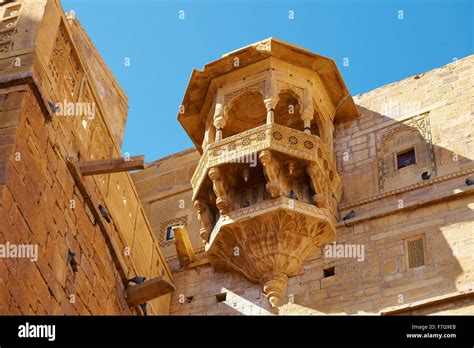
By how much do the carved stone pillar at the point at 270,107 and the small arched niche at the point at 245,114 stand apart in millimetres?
616

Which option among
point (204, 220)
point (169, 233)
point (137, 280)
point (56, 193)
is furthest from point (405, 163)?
point (56, 193)

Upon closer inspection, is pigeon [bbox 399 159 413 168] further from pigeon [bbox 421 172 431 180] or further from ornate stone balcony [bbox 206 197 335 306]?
ornate stone balcony [bbox 206 197 335 306]

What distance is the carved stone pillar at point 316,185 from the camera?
39.9 ft

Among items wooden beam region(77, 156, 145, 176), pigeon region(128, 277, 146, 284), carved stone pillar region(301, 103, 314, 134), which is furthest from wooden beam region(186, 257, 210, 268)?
wooden beam region(77, 156, 145, 176)

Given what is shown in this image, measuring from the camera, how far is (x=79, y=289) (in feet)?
32.1

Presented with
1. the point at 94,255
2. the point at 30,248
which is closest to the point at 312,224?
the point at 94,255

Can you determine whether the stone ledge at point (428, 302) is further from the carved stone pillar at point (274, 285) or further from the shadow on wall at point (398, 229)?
the carved stone pillar at point (274, 285)

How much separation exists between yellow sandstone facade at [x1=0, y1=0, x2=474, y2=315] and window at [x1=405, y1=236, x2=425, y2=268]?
1 cm

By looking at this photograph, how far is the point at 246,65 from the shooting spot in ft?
42.9

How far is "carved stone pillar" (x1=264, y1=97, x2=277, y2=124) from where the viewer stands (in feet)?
→ 40.4

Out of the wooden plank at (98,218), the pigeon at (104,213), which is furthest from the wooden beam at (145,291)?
the pigeon at (104,213)

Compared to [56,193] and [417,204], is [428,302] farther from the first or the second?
[56,193]
